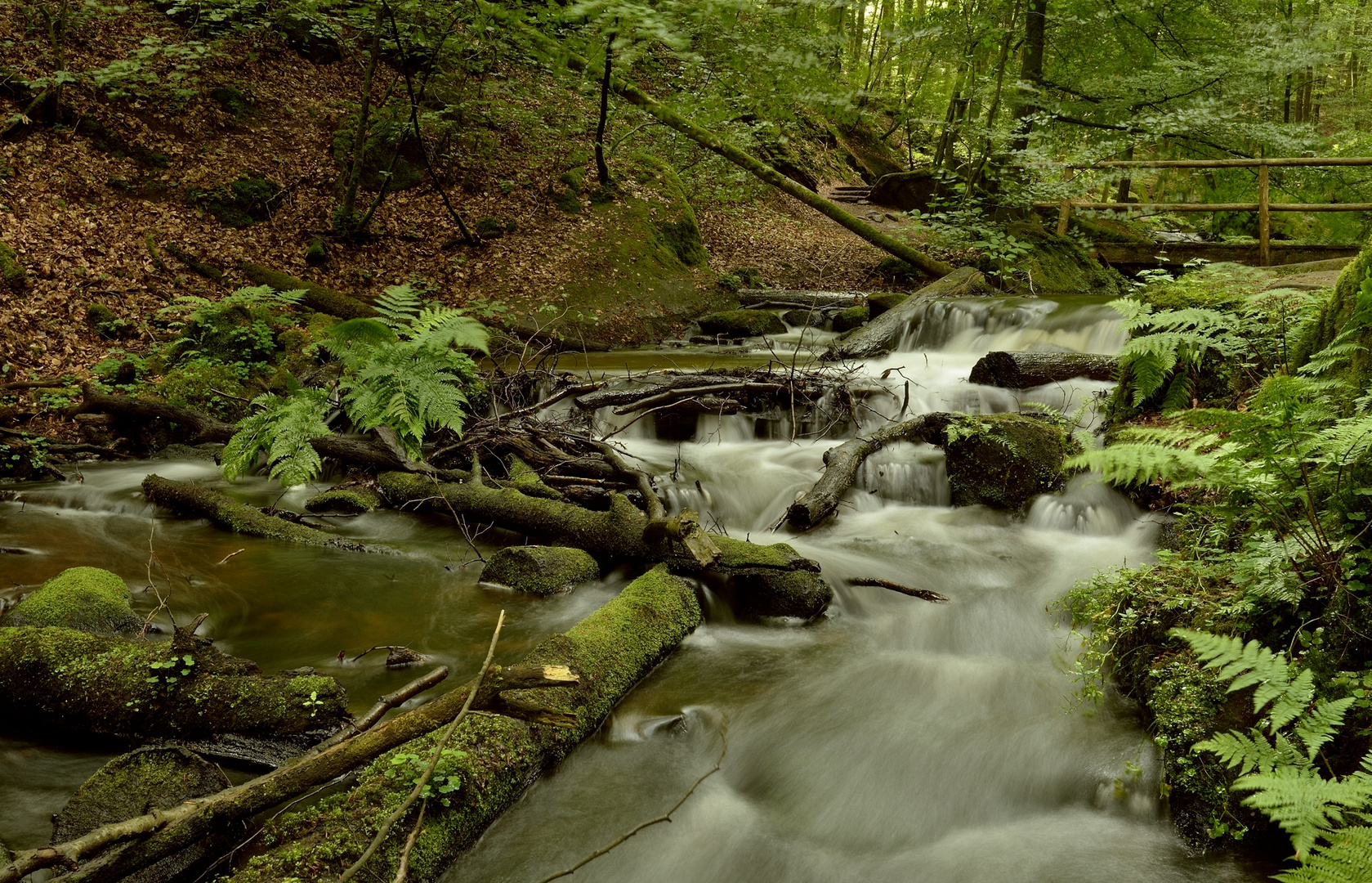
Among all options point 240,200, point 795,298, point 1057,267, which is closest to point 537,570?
point 240,200

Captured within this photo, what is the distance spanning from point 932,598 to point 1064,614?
0.79 metres

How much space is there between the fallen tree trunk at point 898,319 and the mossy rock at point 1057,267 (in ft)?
2.54

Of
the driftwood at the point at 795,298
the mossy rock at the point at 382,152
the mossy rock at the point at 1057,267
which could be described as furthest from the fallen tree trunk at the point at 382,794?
the mossy rock at the point at 1057,267

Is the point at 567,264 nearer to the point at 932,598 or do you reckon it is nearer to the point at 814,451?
the point at 814,451

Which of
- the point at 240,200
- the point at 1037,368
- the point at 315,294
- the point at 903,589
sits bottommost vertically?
the point at 903,589

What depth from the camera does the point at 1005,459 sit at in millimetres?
6188

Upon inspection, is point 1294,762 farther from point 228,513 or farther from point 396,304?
point 228,513

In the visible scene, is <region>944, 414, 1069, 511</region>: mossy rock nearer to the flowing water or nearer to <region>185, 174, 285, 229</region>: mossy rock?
the flowing water

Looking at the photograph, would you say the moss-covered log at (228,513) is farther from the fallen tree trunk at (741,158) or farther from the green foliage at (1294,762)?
the fallen tree trunk at (741,158)

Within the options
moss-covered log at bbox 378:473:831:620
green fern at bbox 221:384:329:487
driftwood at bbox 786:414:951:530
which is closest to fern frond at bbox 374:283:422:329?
green fern at bbox 221:384:329:487

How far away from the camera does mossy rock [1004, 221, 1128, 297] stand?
43.2ft

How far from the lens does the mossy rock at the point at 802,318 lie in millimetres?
13414

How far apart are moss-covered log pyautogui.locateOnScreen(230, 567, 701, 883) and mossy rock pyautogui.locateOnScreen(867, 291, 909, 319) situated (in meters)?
9.69

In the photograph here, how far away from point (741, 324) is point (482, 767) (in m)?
10.3
